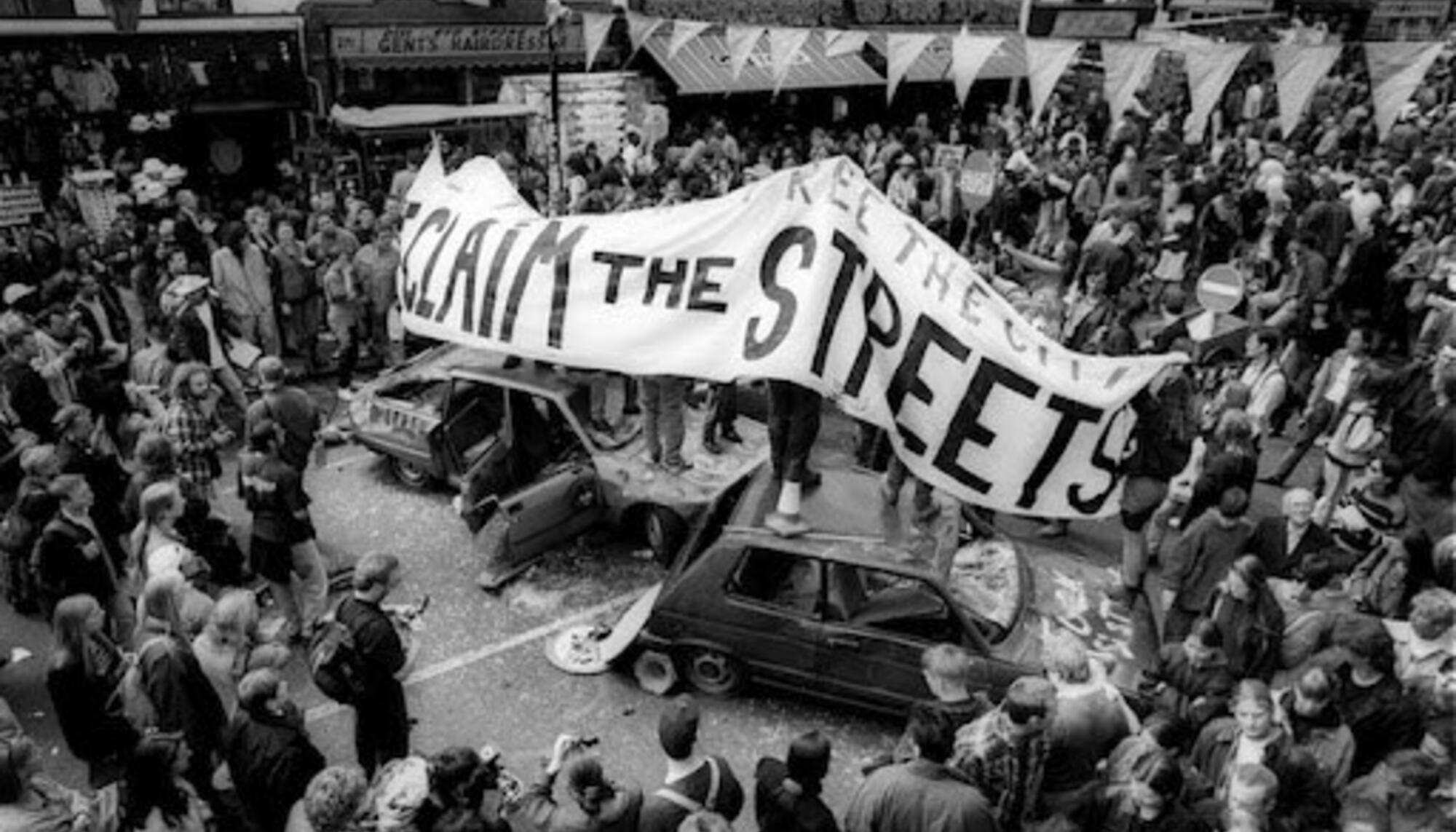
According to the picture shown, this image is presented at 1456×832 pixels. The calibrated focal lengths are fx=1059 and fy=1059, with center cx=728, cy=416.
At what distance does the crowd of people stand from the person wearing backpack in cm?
1

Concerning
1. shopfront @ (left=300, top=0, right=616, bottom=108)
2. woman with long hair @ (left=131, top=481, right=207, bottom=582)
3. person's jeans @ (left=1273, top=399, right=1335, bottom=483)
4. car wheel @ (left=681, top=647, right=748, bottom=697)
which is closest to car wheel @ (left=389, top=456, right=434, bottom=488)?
woman with long hair @ (left=131, top=481, right=207, bottom=582)

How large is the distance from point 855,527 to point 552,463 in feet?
9.33

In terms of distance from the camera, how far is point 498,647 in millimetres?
7301

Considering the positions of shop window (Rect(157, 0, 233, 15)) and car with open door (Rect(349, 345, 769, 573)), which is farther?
shop window (Rect(157, 0, 233, 15))

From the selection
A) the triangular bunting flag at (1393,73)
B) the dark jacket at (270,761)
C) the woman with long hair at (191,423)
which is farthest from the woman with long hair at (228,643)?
the triangular bunting flag at (1393,73)

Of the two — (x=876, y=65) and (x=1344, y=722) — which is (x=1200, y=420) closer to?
(x=1344, y=722)

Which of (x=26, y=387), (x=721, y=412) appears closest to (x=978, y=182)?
(x=721, y=412)

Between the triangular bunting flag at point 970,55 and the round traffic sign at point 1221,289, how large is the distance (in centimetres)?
838

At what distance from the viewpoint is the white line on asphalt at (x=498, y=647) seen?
6668 mm

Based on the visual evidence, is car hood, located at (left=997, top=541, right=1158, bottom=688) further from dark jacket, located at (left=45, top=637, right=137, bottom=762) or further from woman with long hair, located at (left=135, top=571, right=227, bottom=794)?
dark jacket, located at (left=45, top=637, right=137, bottom=762)

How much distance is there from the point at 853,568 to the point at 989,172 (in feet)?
33.5

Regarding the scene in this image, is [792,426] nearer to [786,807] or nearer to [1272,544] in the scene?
[786,807]

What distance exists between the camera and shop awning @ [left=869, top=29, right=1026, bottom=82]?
790 inches

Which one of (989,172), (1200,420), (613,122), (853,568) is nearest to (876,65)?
(613,122)
